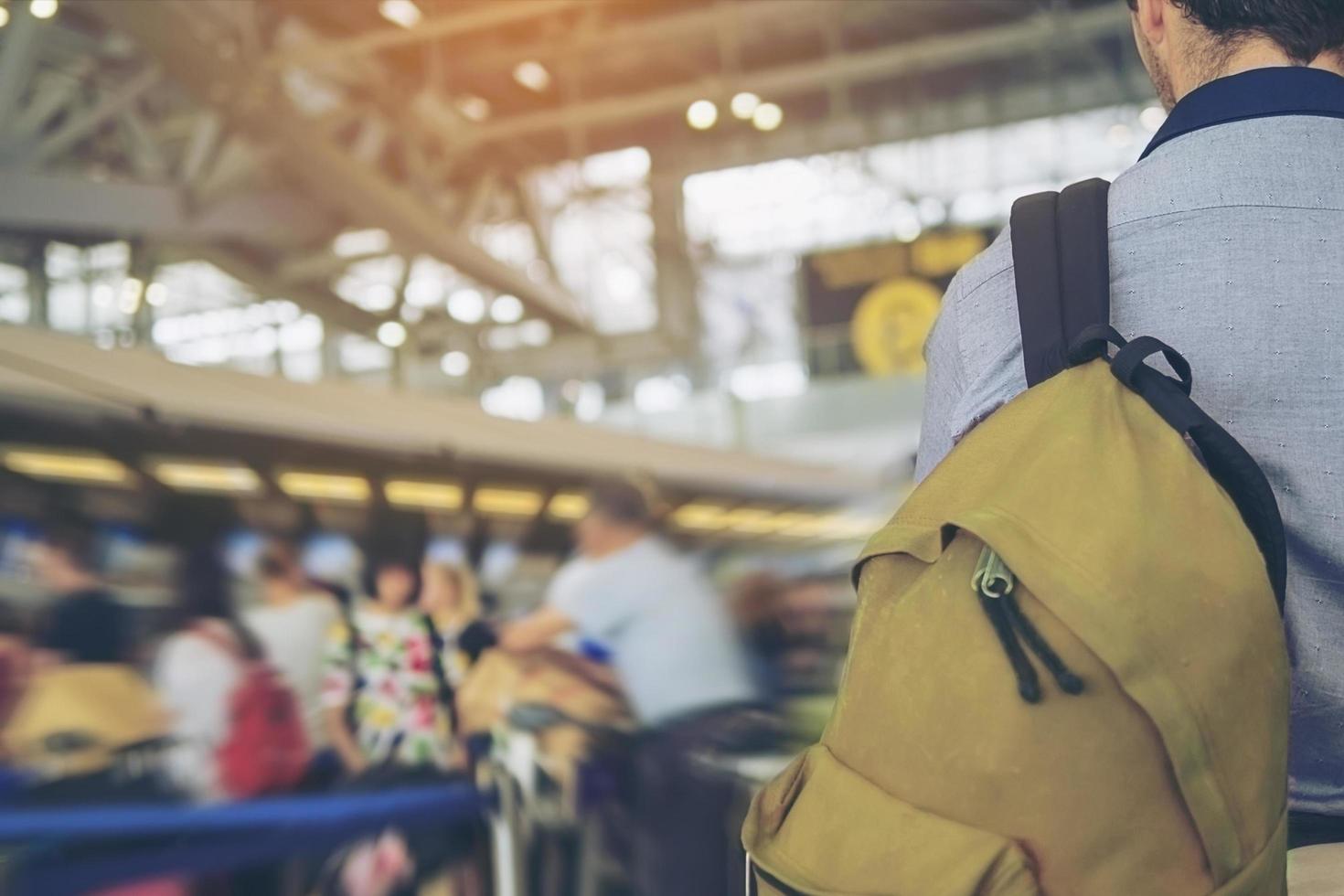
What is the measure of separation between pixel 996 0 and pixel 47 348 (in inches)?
461

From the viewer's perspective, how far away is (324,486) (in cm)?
425

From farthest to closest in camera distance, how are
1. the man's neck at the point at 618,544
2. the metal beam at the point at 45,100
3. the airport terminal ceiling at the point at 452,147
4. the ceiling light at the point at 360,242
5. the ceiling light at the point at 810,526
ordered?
the ceiling light at the point at 360,242 < the airport terminal ceiling at the point at 452,147 < the metal beam at the point at 45,100 < the ceiling light at the point at 810,526 < the man's neck at the point at 618,544

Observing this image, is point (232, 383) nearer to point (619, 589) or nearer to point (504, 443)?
point (504, 443)

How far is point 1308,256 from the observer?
998 mm

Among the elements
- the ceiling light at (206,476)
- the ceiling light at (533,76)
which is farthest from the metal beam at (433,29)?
the ceiling light at (206,476)

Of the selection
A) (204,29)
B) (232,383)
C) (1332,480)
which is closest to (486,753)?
(232,383)

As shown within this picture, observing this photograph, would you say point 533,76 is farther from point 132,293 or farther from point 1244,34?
point 1244,34

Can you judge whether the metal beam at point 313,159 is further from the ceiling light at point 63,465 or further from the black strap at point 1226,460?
the black strap at point 1226,460

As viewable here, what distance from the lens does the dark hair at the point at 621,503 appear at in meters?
4.95

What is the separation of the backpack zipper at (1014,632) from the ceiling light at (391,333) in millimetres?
14801

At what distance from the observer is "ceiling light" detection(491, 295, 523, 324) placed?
1622 cm

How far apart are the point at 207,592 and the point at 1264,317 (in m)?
3.29

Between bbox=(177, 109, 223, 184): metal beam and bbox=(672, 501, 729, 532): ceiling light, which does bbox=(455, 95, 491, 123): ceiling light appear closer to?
bbox=(177, 109, 223, 184): metal beam

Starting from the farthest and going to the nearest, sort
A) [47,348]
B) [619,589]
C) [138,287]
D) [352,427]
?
[138,287], [619,589], [352,427], [47,348]
